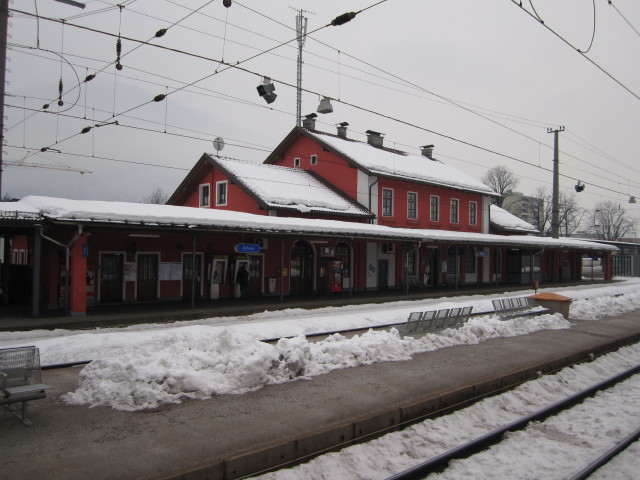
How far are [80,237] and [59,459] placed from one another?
A: 34.9 feet

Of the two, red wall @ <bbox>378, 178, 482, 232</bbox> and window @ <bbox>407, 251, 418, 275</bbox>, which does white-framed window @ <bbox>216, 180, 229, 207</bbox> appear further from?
→ window @ <bbox>407, 251, 418, 275</bbox>

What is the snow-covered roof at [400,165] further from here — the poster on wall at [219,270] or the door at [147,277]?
the door at [147,277]

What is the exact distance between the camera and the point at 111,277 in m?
17.3

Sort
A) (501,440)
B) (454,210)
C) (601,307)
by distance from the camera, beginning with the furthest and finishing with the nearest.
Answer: (454,210), (601,307), (501,440)

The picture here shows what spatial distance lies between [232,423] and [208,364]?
1.91 metres

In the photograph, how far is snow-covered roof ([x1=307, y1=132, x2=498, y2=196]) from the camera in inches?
1118

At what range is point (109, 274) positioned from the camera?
17.2 meters

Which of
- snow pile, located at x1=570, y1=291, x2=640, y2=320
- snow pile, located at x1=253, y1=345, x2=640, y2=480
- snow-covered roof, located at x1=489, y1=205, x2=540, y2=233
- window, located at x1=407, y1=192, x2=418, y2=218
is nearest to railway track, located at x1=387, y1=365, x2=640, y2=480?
snow pile, located at x1=253, y1=345, x2=640, y2=480

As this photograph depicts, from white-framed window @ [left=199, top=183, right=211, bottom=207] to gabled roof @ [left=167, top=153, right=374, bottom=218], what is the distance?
0.55m

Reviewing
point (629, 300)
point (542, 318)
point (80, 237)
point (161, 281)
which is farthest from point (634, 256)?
point (80, 237)

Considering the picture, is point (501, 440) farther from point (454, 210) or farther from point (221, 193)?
point (454, 210)

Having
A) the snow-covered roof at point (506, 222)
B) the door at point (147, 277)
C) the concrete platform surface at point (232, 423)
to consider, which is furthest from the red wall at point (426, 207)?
the concrete platform surface at point (232, 423)

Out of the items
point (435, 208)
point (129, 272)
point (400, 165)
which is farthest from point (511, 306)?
point (400, 165)

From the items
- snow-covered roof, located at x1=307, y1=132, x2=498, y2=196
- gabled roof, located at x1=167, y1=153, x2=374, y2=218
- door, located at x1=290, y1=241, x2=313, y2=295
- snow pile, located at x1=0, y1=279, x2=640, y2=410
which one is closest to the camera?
snow pile, located at x1=0, y1=279, x2=640, y2=410
